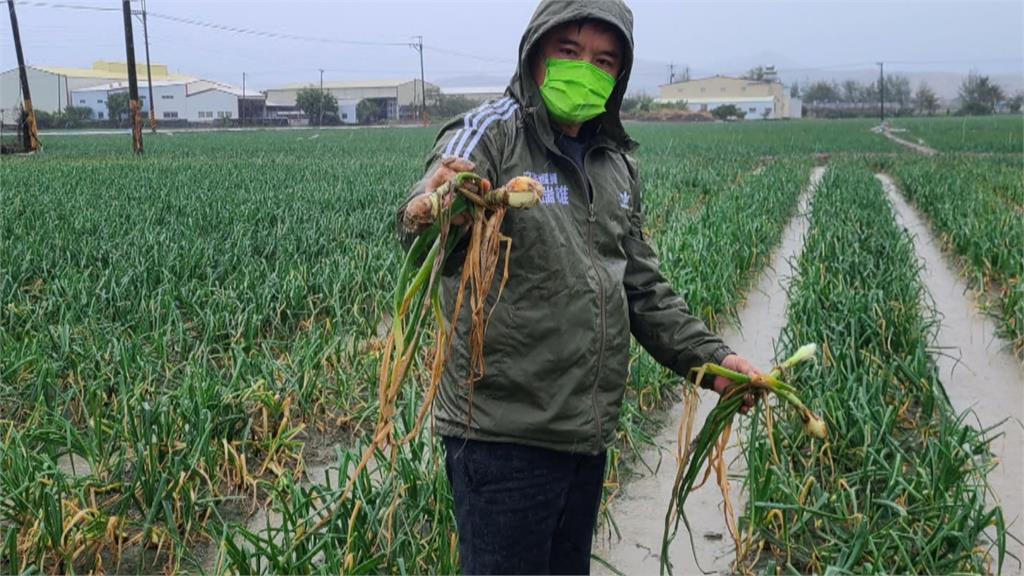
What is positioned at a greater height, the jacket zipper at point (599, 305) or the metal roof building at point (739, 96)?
the metal roof building at point (739, 96)

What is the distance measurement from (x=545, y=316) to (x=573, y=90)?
43cm

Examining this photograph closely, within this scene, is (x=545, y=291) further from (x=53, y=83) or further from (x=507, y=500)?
(x=53, y=83)

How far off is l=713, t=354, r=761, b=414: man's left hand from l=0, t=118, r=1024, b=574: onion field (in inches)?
16.5

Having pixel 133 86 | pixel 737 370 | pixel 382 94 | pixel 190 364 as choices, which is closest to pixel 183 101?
pixel 382 94

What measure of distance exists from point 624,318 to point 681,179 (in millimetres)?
12273

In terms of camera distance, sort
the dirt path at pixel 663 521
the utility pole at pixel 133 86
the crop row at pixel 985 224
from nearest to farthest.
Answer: the dirt path at pixel 663 521 < the crop row at pixel 985 224 < the utility pole at pixel 133 86

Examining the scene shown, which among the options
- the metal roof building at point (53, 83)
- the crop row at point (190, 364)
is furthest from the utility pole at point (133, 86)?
the metal roof building at point (53, 83)

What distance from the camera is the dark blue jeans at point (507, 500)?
1.68 meters

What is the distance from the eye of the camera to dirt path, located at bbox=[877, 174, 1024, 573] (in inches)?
140

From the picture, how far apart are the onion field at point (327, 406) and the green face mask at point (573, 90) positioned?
0.32m

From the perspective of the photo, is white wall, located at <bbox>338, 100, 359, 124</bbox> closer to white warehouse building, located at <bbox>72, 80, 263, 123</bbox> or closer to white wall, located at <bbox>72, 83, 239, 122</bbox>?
white warehouse building, located at <bbox>72, 80, 263, 123</bbox>

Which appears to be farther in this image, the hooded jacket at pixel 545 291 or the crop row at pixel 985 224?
the crop row at pixel 985 224

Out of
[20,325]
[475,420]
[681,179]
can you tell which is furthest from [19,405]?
[681,179]

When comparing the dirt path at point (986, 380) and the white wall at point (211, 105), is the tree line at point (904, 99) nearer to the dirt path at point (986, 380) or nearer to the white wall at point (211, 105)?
the white wall at point (211, 105)
